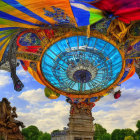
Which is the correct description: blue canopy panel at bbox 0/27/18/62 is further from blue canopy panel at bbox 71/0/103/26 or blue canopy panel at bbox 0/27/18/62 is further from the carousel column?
the carousel column

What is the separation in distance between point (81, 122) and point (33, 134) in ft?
84.8

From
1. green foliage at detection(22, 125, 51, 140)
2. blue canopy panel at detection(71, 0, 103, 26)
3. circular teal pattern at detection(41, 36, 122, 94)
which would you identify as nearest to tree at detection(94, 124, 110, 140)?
green foliage at detection(22, 125, 51, 140)

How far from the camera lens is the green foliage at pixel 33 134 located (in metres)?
42.4

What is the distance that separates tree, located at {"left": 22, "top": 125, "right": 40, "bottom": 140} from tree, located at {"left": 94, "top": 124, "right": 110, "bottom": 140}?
12473 mm

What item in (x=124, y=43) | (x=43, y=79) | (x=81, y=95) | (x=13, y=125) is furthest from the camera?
(x=81, y=95)

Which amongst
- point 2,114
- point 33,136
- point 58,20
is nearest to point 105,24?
point 58,20

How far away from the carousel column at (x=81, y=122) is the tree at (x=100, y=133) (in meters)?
17.8

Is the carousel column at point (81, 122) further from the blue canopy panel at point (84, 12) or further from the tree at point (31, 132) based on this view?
the tree at point (31, 132)

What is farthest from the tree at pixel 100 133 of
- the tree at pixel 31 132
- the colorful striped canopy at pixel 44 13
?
the colorful striped canopy at pixel 44 13

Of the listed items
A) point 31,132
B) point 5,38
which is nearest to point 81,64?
point 5,38

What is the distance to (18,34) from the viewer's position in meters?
15.5

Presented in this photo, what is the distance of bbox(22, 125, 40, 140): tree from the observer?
43.6 m

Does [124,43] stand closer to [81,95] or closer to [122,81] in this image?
[122,81]

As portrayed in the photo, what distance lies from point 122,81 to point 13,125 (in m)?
13.5
